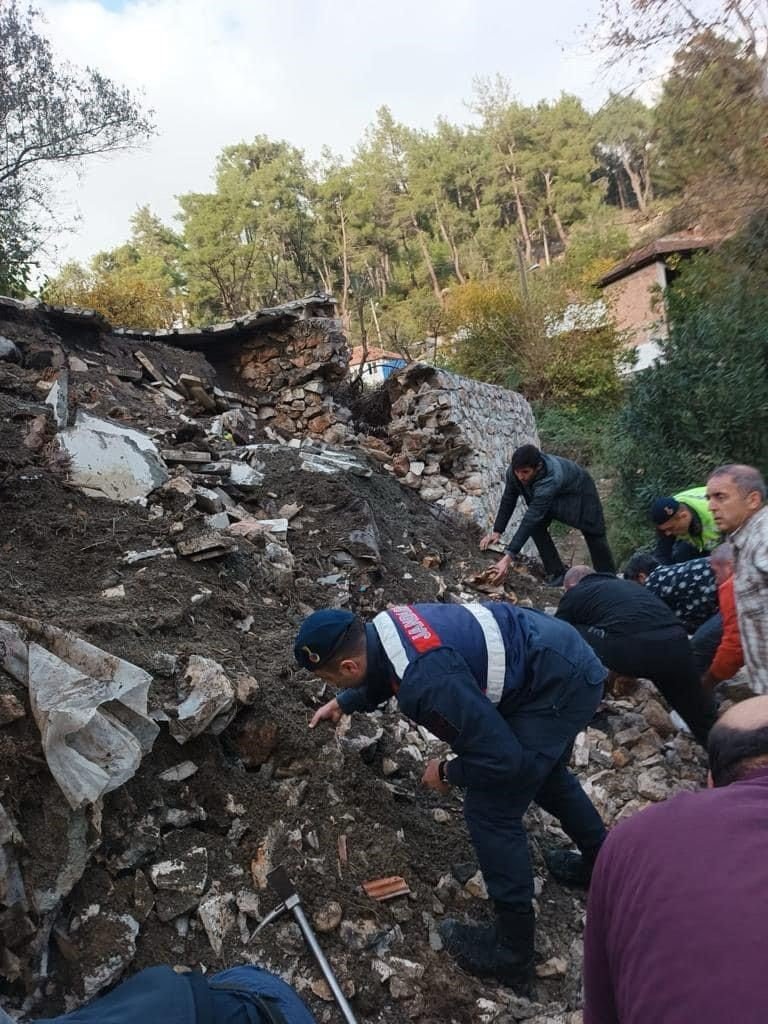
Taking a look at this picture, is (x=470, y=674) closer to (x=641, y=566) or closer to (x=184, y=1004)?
(x=184, y=1004)

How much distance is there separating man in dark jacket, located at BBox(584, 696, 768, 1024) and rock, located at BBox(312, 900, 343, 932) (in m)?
1.42

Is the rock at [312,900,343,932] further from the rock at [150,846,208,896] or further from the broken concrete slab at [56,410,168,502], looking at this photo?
the broken concrete slab at [56,410,168,502]

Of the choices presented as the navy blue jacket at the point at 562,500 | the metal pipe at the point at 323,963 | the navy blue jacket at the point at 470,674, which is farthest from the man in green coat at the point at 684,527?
the metal pipe at the point at 323,963

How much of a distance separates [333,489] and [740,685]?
3607mm

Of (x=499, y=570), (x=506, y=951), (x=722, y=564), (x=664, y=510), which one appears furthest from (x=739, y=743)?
(x=499, y=570)

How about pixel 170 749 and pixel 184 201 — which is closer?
pixel 170 749

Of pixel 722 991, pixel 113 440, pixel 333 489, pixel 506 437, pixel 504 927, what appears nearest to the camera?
pixel 722 991

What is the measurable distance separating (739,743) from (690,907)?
36cm

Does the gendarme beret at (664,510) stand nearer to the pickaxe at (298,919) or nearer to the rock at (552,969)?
the rock at (552,969)

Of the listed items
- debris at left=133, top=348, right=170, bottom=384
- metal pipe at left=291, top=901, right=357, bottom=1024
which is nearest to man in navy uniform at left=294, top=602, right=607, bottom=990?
metal pipe at left=291, top=901, right=357, bottom=1024

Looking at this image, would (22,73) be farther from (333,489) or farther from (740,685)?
(740,685)

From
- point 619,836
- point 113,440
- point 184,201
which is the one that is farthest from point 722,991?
point 184,201

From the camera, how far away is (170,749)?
2.61m

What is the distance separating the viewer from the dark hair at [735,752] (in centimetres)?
111
